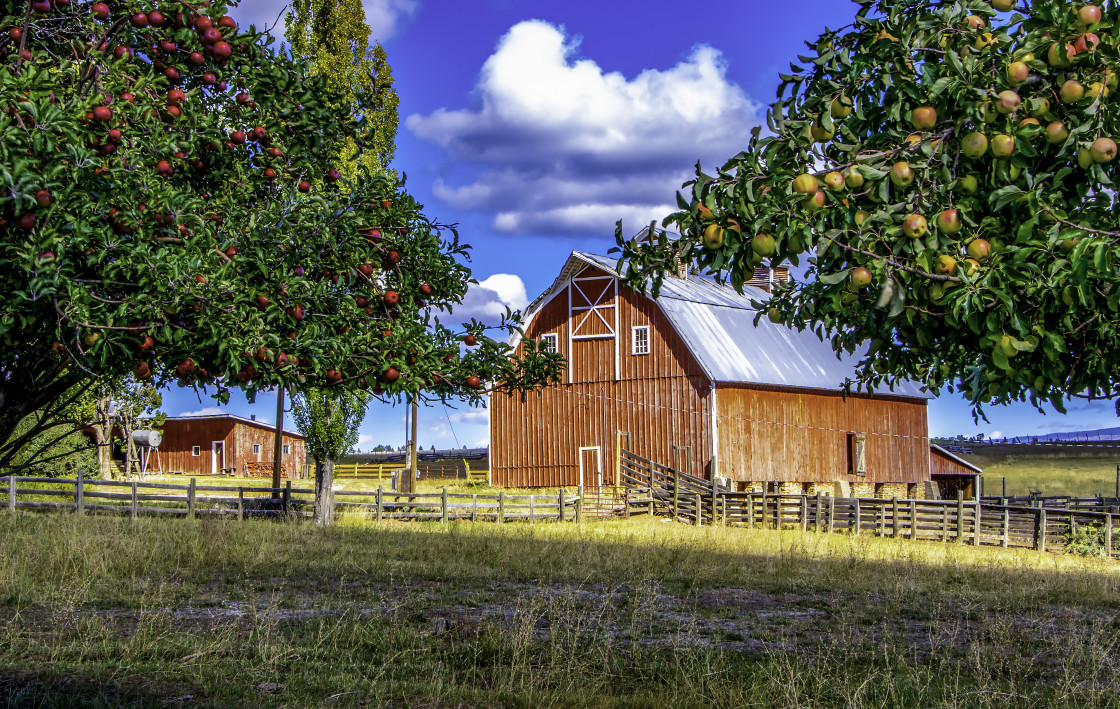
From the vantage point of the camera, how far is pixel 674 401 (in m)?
30.7

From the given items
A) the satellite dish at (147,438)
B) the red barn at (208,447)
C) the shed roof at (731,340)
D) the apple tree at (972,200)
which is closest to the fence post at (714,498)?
the shed roof at (731,340)

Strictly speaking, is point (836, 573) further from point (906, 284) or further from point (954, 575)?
point (906, 284)

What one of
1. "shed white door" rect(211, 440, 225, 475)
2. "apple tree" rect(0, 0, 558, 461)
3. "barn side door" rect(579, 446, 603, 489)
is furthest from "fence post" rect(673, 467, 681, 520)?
"shed white door" rect(211, 440, 225, 475)

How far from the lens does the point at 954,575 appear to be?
50.8ft

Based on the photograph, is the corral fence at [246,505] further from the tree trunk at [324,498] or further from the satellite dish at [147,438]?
the satellite dish at [147,438]

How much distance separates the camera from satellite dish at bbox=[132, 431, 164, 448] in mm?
53406

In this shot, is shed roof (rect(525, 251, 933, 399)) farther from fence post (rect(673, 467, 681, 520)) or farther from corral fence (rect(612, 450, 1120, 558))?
corral fence (rect(612, 450, 1120, 558))

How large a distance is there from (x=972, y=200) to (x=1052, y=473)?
104 metres

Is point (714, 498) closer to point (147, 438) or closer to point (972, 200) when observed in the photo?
point (972, 200)

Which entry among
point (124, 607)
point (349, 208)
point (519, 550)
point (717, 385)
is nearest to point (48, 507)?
point (519, 550)

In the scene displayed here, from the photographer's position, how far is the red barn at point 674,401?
30391 millimetres

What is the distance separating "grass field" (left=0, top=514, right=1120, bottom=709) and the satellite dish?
38.2 meters

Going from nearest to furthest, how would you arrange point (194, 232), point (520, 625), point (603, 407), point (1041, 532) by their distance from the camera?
point (194, 232) < point (520, 625) < point (1041, 532) < point (603, 407)

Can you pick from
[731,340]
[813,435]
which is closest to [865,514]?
[813,435]
